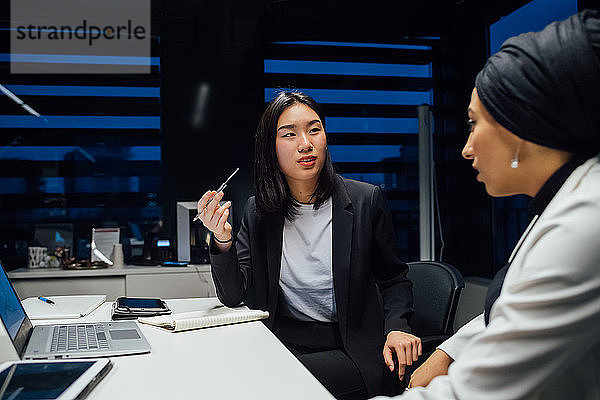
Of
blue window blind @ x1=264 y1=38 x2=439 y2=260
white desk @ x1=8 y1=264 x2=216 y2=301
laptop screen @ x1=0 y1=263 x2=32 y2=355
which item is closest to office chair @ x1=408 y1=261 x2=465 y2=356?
laptop screen @ x1=0 y1=263 x2=32 y2=355

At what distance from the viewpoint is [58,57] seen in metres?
4.33

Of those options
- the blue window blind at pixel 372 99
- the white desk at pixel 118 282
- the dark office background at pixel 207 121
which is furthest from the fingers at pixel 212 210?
the blue window blind at pixel 372 99

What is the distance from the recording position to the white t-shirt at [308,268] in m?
1.92

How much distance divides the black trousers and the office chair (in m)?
0.37

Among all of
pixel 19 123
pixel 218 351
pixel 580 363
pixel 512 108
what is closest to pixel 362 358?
pixel 218 351

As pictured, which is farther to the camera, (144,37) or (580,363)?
(144,37)

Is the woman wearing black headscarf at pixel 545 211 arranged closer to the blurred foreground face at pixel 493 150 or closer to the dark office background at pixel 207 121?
the blurred foreground face at pixel 493 150

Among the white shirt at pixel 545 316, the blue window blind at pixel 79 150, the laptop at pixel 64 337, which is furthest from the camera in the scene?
the blue window blind at pixel 79 150

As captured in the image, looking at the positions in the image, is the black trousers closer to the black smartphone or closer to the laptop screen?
the black smartphone

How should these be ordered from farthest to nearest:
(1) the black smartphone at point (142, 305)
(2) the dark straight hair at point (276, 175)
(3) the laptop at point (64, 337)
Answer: (2) the dark straight hair at point (276, 175) < (1) the black smartphone at point (142, 305) < (3) the laptop at point (64, 337)

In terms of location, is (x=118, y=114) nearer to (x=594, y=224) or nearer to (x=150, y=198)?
(x=150, y=198)

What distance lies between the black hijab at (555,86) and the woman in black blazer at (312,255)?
1.06 m

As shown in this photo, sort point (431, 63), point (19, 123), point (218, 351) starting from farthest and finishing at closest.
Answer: point (431, 63)
point (19, 123)
point (218, 351)

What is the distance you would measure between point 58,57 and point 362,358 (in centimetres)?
379
